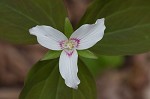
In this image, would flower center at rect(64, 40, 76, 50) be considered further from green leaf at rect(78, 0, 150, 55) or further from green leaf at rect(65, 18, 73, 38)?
green leaf at rect(78, 0, 150, 55)

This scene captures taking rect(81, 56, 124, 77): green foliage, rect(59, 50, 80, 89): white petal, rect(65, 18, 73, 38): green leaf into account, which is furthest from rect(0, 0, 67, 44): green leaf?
rect(81, 56, 124, 77): green foliage

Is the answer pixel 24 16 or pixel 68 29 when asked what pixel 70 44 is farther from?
pixel 24 16

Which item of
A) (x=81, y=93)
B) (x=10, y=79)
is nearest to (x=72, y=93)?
(x=81, y=93)

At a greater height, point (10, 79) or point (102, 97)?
point (10, 79)

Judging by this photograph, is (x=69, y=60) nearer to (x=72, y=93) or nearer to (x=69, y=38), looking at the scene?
(x=69, y=38)

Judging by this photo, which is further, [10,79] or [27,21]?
[10,79]

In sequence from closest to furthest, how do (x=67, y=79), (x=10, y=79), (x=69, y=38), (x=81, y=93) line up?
(x=67, y=79), (x=69, y=38), (x=81, y=93), (x=10, y=79)
